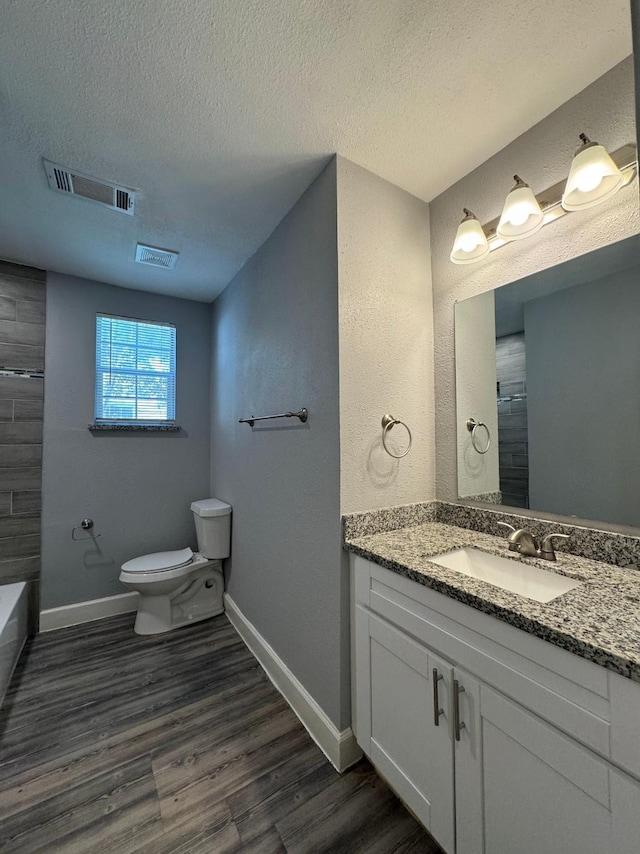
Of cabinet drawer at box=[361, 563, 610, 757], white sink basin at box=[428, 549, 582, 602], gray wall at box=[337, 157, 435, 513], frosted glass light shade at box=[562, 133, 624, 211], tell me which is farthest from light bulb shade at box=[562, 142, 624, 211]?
cabinet drawer at box=[361, 563, 610, 757]

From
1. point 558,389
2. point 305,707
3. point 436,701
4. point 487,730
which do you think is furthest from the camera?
point 305,707

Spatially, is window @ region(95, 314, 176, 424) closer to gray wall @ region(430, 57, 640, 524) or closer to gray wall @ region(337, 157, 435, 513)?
gray wall @ region(337, 157, 435, 513)

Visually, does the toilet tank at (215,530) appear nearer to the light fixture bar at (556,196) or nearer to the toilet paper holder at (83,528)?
the toilet paper holder at (83,528)

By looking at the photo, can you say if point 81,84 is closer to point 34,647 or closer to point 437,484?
point 437,484

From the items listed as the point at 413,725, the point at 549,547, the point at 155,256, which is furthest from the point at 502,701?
the point at 155,256

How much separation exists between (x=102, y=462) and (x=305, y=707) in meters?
2.09

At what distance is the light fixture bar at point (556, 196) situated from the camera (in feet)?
3.40

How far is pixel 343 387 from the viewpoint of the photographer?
1.37 m

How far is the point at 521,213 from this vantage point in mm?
1230

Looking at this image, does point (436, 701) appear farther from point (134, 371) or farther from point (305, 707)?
point (134, 371)

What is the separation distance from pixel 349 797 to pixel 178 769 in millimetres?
667

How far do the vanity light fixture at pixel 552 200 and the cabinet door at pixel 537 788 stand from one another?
1.43 meters

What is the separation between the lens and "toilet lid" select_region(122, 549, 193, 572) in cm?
222

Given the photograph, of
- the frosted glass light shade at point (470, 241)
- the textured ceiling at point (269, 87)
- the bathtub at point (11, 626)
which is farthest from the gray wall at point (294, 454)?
the bathtub at point (11, 626)
